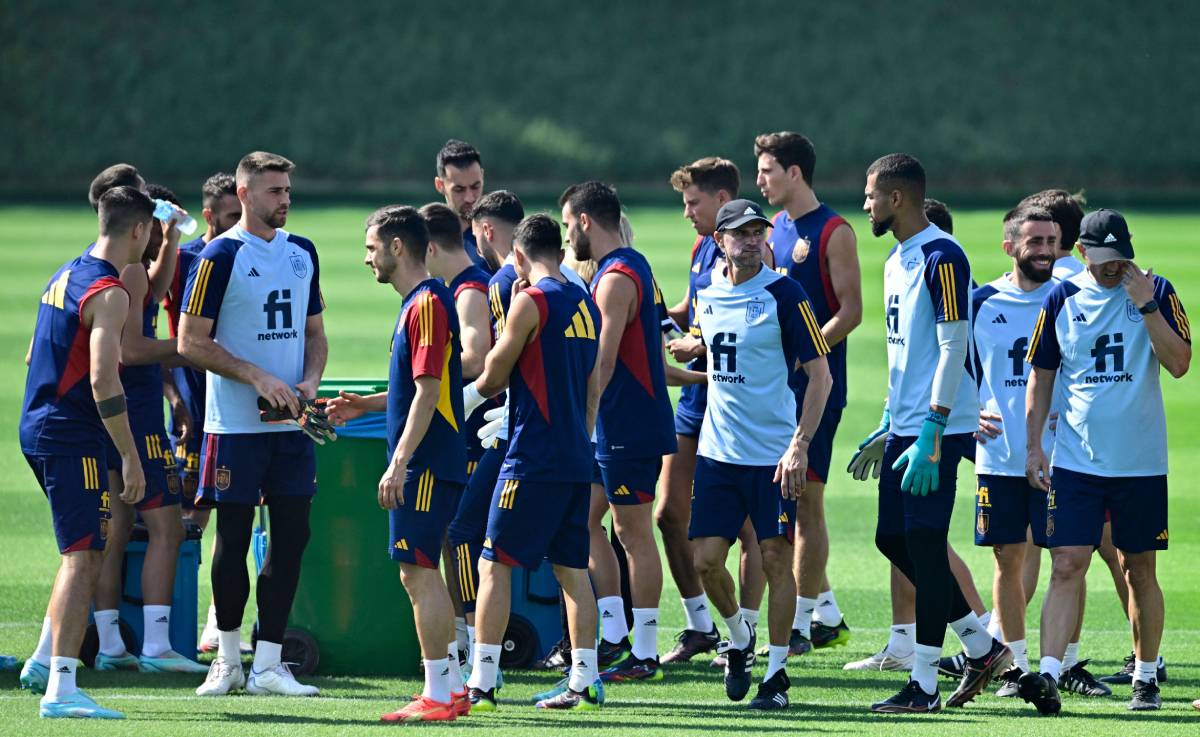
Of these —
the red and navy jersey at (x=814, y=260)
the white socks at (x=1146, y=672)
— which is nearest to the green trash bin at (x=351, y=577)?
the red and navy jersey at (x=814, y=260)

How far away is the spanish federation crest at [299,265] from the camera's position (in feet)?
23.6

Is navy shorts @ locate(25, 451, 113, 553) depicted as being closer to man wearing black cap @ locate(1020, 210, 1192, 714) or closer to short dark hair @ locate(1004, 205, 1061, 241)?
man wearing black cap @ locate(1020, 210, 1192, 714)

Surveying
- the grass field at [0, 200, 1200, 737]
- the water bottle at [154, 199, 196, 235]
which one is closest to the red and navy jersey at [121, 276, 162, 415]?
the water bottle at [154, 199, 196, 235]

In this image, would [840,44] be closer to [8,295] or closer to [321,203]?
[321,203]

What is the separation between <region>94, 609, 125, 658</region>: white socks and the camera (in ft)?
24.7

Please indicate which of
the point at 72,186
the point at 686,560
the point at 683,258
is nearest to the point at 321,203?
the point at 72,186

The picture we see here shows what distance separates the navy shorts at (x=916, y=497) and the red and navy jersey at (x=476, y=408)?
1.71 meters

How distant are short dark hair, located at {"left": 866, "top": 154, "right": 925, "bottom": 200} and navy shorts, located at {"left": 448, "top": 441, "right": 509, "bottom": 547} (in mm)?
1884

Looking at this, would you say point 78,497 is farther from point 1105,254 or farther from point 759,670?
point 1105,254

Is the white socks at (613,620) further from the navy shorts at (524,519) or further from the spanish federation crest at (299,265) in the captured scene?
the spanish federation crest at (299,265)

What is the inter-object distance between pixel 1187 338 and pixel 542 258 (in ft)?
8.29

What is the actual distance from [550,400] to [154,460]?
211cm

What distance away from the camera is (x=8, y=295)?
20.3m

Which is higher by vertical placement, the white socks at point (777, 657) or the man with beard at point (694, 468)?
the man with beard at point (694, 468)
